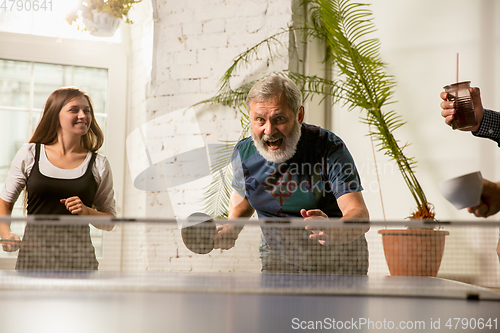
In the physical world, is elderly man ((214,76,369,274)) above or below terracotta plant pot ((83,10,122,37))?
below

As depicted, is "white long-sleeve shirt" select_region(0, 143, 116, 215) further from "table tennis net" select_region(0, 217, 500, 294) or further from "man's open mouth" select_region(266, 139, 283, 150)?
"man's open mouth" select_region(266, 139, 283, 150)

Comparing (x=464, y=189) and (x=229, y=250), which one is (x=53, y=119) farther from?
(x=464, y=189)

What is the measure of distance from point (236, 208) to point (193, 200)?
4.34 feet

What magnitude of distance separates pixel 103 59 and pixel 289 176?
2541mm

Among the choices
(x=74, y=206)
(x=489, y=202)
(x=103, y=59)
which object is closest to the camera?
(x=489, y=202)

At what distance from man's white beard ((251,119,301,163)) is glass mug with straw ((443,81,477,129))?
0.68 meters

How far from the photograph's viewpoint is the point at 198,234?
1.34 metres

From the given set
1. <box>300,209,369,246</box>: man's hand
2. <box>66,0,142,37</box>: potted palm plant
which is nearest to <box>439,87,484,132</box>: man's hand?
<box>300,209,369,246</box>: man's hand

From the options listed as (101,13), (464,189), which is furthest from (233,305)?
(101,13)

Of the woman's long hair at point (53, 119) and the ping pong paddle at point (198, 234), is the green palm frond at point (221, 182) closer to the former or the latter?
the woman's long hair at point (53, 119)

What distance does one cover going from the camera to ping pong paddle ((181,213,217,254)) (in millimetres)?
1297

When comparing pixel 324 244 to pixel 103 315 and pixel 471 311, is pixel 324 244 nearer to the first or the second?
pixel 471 311

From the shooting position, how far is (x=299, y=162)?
196 cm

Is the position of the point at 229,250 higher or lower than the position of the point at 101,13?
lower
